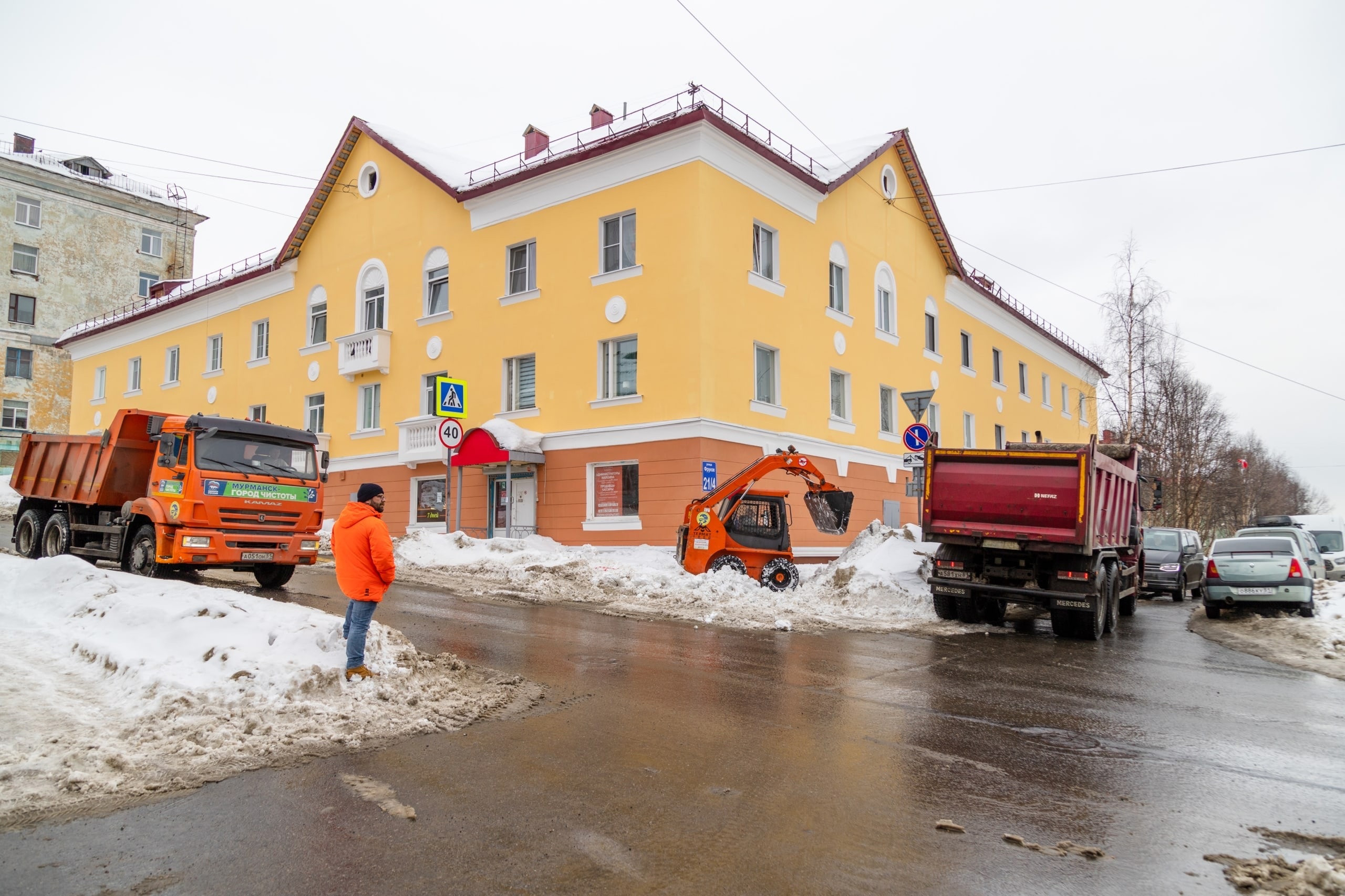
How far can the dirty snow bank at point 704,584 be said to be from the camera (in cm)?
1328

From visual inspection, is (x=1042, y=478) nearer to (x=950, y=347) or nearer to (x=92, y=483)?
(x=92, y=483)

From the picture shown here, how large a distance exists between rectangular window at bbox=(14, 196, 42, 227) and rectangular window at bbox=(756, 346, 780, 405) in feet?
152

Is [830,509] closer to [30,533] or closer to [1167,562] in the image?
[1167,562]

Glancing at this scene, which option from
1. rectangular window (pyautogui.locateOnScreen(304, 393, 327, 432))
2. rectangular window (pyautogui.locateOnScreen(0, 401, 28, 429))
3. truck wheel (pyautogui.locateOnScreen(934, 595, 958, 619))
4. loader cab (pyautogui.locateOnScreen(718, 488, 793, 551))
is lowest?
truck wheel (pyautogui.locateOnScreen(934, 595, 958, 619))

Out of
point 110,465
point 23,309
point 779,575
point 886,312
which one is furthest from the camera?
point 23,309

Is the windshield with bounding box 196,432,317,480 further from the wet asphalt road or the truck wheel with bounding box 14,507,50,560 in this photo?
the wet asphalt road

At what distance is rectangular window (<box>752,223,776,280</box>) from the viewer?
22.3 meters

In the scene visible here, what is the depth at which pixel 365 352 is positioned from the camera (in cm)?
2691

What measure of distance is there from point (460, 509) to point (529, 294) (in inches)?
242

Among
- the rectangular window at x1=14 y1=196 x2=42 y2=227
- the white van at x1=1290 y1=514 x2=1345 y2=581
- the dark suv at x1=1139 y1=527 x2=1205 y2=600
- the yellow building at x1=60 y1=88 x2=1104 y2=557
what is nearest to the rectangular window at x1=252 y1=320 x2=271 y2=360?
the yellow building at x1=60 y1=88 x2=1104 y2=557

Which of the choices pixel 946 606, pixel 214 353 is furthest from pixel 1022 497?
pixel 214 353

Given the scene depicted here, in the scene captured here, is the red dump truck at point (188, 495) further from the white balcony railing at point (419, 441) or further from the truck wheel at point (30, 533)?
the white balcony railing at point (419, 441)

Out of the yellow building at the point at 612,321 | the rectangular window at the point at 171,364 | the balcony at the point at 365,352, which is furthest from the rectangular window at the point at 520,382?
the rectangular window at the point at 171,364

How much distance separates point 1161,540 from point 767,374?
37.2 feet
